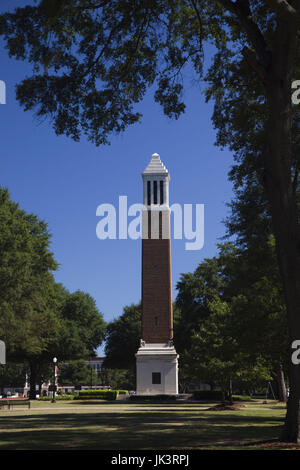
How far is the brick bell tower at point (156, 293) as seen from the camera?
48.8 m

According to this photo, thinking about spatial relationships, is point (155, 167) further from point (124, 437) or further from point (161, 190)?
point (124, 437)

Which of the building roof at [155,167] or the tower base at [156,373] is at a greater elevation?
the building roof at [155,167]

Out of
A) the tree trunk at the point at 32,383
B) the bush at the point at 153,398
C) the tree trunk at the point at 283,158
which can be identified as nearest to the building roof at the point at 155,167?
the bush at the point at 153,398

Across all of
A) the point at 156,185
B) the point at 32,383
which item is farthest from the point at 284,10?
the point at 32,383

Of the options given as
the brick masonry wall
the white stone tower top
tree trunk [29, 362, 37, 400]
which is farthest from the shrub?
the white stone tower top

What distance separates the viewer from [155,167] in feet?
186

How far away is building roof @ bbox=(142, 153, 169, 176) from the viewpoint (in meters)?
55.8

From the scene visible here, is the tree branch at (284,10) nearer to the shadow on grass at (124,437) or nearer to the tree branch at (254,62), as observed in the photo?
the tree branch at (254,62)

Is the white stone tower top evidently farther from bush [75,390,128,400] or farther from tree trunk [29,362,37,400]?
tree trunk [29,362,37,400]

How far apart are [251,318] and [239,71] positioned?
384 inches

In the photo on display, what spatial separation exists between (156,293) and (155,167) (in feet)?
47.8

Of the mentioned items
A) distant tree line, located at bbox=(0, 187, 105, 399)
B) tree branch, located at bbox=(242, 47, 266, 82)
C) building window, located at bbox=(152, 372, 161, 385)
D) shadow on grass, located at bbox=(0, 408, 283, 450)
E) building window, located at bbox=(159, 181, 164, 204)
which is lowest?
building window, located at bbox=(152, 372, 161, 385)

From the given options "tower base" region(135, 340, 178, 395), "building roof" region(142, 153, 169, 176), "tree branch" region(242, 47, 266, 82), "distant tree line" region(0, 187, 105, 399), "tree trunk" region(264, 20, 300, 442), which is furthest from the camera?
"building roof" region(142, 153, 169, 176)
